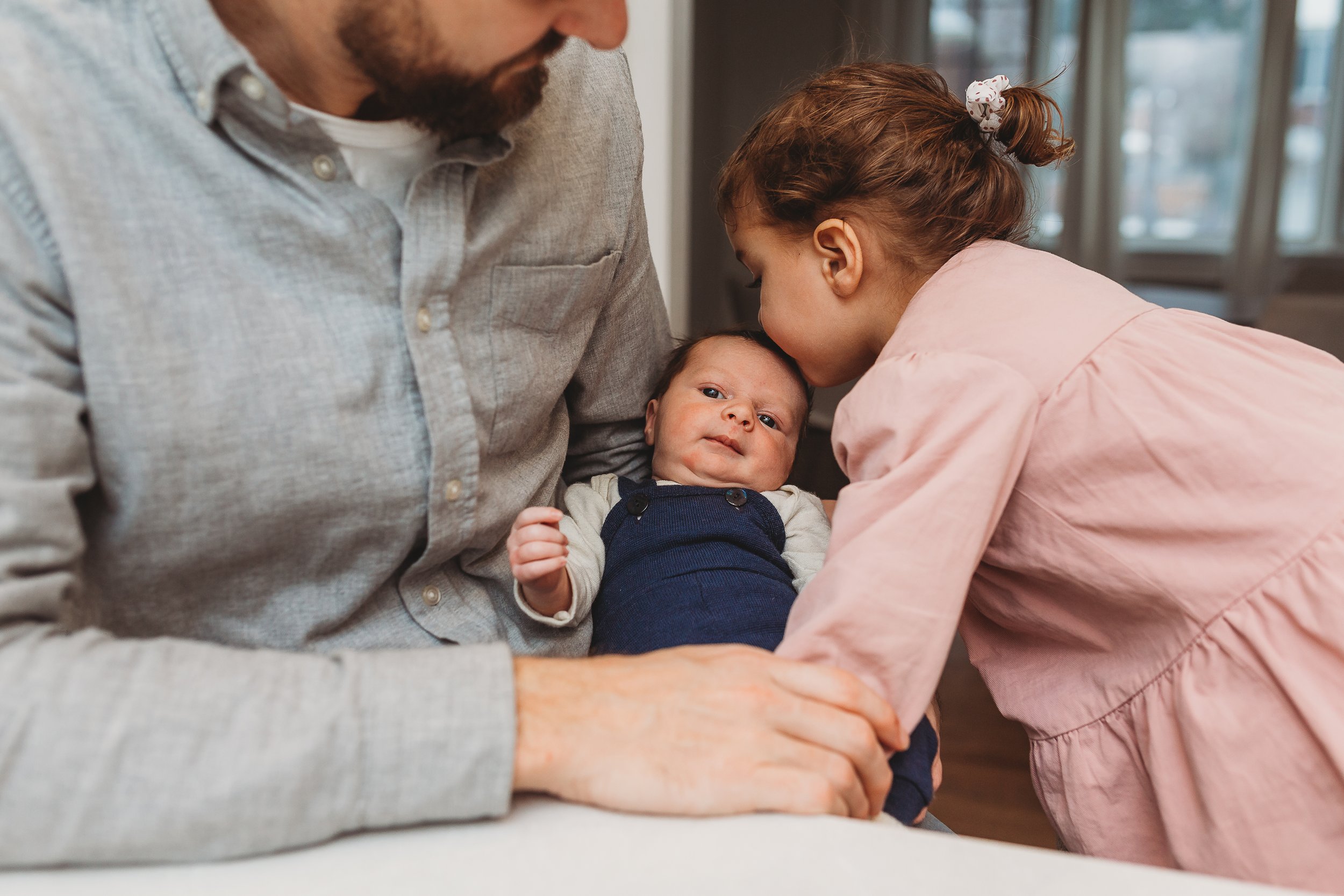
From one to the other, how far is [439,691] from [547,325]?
0.49m

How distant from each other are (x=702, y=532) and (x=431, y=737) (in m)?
0.57

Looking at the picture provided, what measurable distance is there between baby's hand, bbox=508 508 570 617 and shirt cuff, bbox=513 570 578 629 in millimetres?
12

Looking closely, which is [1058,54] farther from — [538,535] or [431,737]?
[431,737]

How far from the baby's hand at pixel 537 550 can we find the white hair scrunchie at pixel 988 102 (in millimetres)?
766

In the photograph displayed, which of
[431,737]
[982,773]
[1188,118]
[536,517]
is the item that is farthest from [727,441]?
[1188,118]

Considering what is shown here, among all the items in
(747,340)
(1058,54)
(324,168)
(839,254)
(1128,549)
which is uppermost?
(1058,54)

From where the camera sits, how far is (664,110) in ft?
6.41

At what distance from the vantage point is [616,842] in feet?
1.90

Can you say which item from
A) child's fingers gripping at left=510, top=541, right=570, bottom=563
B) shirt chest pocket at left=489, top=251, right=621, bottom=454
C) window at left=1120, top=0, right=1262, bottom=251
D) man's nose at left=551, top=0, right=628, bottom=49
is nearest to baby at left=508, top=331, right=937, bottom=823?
child's fingers gripping at left=510, top=541, right=570, bottom=563

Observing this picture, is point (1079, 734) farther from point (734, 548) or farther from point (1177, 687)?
point (734, 548)

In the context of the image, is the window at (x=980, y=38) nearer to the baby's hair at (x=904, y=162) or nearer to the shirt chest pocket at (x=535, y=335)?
the baby's hair at (x=904, y=162)

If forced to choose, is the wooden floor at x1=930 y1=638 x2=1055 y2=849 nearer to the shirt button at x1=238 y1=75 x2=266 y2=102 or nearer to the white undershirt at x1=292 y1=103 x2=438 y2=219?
the white undershirt at x1=292 y1=103 x2=438 y2=219

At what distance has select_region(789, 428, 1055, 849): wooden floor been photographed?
6.58 ft

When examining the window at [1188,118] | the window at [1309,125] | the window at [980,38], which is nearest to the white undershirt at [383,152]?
the window at [980,38]
